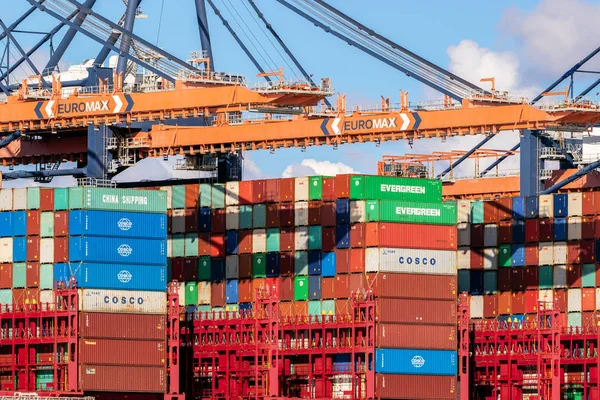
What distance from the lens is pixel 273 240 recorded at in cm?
9219

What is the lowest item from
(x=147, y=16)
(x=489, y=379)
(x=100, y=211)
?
(x=489, y=379)

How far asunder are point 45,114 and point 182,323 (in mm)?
11388

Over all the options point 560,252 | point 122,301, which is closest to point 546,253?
point 560,252

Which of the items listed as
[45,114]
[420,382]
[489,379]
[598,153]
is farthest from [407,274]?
[598,153]

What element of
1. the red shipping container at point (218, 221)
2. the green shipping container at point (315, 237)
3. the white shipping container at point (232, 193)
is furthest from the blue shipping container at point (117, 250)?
the white shipping container at point (232, 193)

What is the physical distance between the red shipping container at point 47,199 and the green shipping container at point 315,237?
12.5 meters

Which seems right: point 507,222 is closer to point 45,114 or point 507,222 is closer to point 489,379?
point 489,379

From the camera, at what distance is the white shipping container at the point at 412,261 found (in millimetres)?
85438

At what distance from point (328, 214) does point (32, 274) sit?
13551 mm

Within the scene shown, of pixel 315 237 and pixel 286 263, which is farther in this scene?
pixel 286 263

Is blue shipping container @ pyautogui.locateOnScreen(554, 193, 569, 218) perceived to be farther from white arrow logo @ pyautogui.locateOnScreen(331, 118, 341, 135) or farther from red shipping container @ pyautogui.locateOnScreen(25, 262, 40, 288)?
red shipping container @ pyautogui.locateOnScreen(25, 262, 40, 288)

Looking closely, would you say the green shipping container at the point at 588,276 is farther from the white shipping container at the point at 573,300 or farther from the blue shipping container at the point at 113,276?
the blue shipping container at the point at 113,276

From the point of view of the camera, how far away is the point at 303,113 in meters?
90.5

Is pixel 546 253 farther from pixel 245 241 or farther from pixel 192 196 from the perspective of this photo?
pixel 192 196
